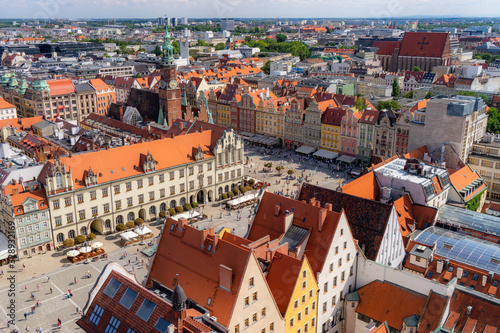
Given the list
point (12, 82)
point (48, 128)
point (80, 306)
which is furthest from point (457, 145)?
point (12, 82)

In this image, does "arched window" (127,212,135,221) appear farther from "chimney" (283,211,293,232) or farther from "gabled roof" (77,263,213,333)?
"gabled roof" (77,263,213,333)

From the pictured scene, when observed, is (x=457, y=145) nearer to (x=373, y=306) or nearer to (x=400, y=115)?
(x=400, y=115)

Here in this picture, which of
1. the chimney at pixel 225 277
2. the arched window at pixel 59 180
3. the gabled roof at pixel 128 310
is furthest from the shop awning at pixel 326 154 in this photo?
the gabled roof at pixel 128 310

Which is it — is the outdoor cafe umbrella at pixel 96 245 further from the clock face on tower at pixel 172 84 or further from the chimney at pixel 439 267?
the clock face on tower at pixel 172 84

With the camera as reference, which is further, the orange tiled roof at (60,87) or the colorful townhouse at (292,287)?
the orange tiled roof at (60,87)

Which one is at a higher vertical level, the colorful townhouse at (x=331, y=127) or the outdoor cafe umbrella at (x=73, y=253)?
the colorful townhouse at (x=331, y=127)

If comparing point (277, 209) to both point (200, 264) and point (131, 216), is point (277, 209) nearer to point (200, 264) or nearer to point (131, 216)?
point (200, 264)

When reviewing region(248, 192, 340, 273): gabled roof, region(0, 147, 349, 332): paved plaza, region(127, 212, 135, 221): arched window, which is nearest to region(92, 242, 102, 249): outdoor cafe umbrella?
region(0, 147, 349, 332): paved plaza
